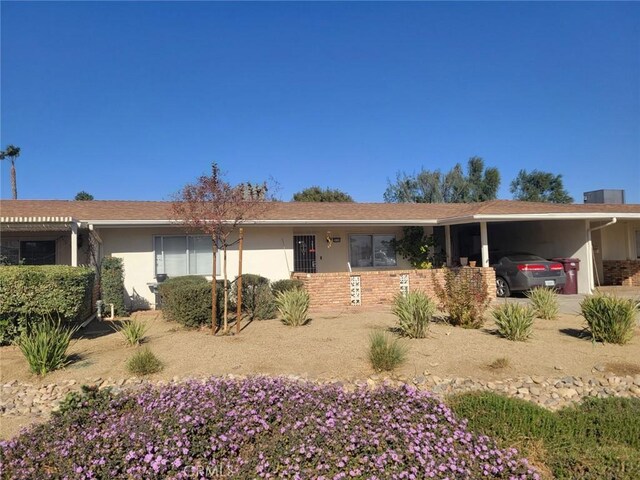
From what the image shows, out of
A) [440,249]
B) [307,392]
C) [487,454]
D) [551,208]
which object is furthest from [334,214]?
[487,454]

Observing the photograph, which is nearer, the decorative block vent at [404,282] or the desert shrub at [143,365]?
the desert shrub at [143,365]

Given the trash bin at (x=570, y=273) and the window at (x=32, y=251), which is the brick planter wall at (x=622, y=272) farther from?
the window at (x=32, y=251)

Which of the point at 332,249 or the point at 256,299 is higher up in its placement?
the point at 332,249

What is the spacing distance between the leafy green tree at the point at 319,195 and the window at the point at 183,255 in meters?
30.1

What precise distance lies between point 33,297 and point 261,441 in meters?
6.67

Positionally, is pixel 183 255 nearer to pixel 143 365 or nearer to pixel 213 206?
pixel 213 206

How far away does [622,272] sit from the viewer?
1783cm

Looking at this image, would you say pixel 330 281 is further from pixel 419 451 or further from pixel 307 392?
pixel 419 451

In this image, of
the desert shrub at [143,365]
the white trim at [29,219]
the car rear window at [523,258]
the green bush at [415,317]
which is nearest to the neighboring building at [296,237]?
the white trim at [29,219]

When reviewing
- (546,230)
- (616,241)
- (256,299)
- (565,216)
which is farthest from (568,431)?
(616,241)

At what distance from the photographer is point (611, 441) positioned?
4.12 metres

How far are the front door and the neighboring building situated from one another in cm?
4

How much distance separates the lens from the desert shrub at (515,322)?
25.1 feet

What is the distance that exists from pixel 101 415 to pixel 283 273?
1048 cm
